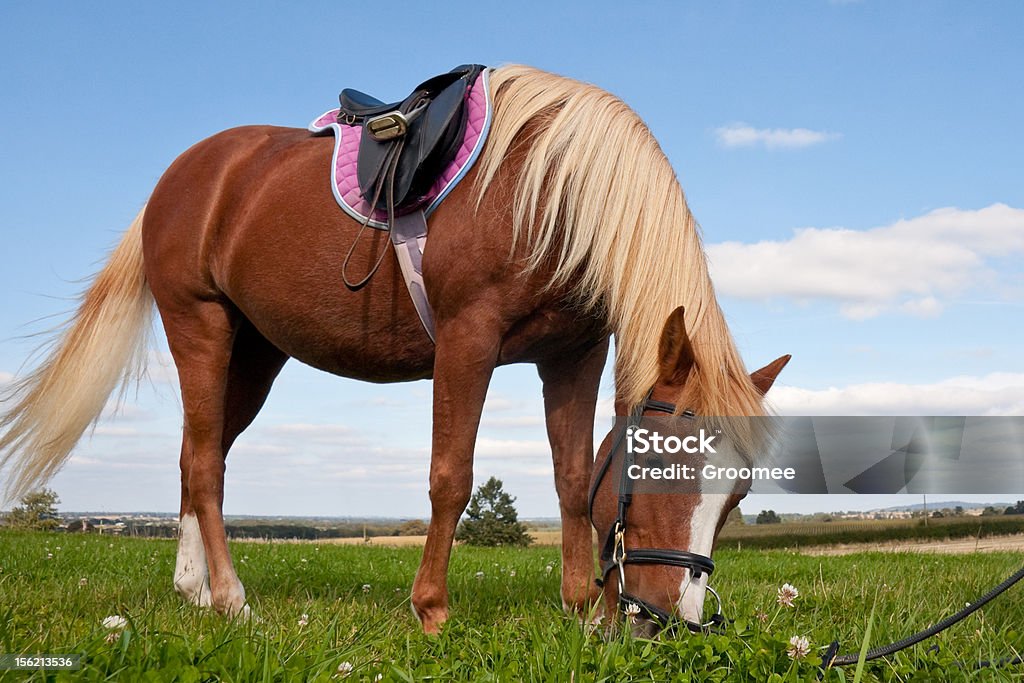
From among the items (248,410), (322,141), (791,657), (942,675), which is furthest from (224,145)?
(942,675)

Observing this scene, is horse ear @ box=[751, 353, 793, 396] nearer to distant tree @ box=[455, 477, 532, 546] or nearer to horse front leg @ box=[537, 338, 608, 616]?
horse front leg @ box=[537, 338, 608, 616]

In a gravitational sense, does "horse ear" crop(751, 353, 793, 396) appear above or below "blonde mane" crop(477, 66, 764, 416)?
below

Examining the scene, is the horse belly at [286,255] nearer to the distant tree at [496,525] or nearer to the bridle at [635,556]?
the bridle at [635,556]

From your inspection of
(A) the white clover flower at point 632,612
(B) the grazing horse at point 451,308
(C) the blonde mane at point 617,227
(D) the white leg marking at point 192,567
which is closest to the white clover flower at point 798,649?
(B) the grazing horse at point 451,308

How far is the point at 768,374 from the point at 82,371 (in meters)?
4.39

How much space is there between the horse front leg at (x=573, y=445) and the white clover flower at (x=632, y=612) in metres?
0.93

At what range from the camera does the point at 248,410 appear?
5.35 metres

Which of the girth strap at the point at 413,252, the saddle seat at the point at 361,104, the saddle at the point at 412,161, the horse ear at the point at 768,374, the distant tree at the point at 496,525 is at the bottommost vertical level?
the distant tree at the point at 496,525

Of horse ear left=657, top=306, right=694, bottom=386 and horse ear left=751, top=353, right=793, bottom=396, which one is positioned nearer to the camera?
horse ear left=657, top=306, right=694, bottom=386

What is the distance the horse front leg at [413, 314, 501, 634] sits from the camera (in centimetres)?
346

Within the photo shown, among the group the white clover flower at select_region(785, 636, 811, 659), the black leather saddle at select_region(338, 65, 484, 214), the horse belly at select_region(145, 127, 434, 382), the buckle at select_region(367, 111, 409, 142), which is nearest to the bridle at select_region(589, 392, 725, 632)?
the white clover flower at select_region(785, 636, 811, 659)

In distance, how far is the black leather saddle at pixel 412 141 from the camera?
3844 millimetres

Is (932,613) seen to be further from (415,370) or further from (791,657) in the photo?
(415,370)

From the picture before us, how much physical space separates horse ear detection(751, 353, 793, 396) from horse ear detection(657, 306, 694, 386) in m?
0.37
